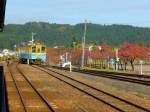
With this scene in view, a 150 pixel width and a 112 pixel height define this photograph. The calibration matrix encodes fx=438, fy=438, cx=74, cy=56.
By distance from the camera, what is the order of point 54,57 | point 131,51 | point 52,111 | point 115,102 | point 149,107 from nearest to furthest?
point 52,111, point 149,107, point 115,102, point 131,51, point 54,57

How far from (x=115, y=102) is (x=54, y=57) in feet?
420

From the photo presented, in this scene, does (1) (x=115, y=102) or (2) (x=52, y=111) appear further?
(1) (x=115, y=102)

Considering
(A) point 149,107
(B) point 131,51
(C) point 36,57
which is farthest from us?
(B) point 131,51

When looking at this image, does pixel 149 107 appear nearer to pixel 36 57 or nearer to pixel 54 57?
pixel 36 57

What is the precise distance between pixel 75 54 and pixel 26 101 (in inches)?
4064

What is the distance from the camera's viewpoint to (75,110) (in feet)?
55.7

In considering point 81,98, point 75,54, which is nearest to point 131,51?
point 75,54

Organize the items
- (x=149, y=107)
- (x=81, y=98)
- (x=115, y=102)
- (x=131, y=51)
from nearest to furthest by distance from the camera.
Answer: (x=149, y=107) → (x=115, y=102) → (x=81, y=98) → (x=131, y=51)

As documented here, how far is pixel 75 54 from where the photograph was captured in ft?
404

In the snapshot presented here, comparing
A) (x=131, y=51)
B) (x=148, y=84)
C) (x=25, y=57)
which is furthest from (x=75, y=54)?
(x=148, y=84)

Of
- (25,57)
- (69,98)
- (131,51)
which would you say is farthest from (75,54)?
(69,98)

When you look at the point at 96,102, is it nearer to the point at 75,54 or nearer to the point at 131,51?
the point at 131,51

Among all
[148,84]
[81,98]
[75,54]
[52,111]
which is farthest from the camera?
[75,54]

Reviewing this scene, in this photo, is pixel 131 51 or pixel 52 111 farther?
pixel 131 51
